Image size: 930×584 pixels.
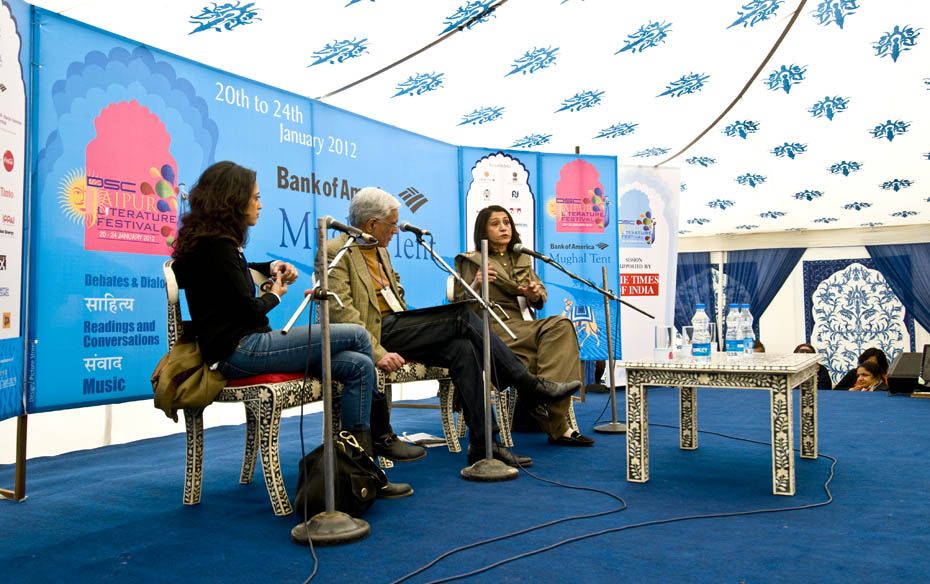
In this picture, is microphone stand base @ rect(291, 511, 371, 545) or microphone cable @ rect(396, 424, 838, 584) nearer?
microphone cable @ rect(396, 424, 838, 584)

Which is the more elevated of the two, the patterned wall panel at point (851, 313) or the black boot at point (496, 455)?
the patterned wall panel at point (851, 313)

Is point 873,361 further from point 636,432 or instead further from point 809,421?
point 636,432

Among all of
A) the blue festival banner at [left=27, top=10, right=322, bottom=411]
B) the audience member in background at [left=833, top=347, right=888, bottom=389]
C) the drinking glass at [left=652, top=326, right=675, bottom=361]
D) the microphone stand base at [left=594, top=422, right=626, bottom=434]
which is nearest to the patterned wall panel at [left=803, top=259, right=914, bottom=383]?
the audience member in background at [left=833, top=347, right=888, bottom=389]

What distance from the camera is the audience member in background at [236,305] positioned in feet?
7.08

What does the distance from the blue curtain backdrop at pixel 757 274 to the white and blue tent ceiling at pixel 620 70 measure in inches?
92.1

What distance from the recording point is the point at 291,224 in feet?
12.6

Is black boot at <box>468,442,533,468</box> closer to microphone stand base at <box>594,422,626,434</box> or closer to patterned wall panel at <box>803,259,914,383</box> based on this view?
microphone stand base at <box>594,422,626,434</box>

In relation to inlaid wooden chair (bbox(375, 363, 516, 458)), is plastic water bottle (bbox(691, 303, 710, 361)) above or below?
above

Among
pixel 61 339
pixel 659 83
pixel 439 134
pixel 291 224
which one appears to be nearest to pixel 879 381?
pixel 659 83

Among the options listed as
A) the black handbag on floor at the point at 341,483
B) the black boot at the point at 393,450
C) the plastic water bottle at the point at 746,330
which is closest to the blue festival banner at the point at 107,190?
the black boot at the point at 393,450

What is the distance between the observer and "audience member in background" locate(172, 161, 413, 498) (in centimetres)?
216

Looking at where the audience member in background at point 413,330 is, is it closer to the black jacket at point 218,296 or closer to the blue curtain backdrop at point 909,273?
the black jacket at point 218,296

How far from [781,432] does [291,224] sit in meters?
2.64

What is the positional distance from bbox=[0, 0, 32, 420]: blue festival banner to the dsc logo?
29cm
